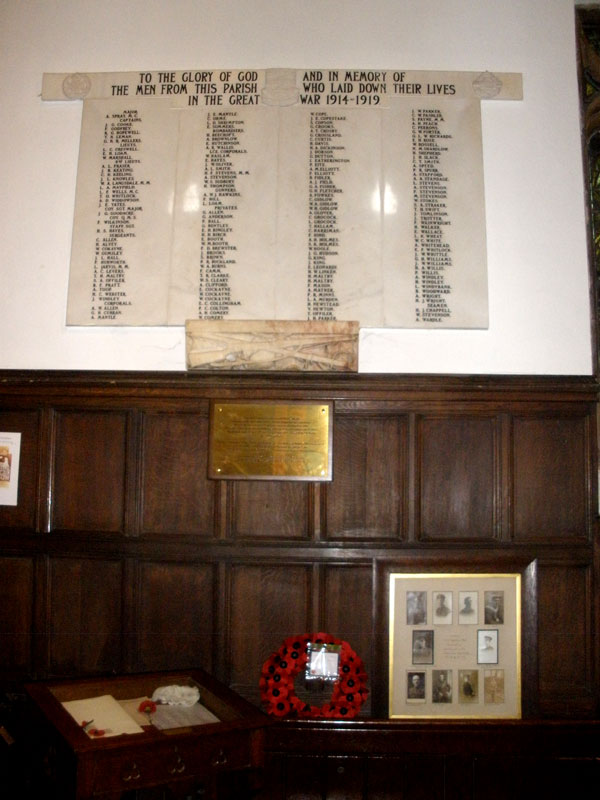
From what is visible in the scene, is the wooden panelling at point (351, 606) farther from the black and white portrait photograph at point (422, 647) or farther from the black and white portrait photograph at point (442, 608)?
the black and white portrait photograph at point (442, 608)

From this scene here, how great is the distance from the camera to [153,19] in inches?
148

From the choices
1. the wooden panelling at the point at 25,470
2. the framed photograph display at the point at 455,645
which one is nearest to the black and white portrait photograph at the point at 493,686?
the framed photograph display at the point at 455,645

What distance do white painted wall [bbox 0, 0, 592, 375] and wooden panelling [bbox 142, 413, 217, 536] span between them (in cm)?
35

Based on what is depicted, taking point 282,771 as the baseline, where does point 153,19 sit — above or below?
above

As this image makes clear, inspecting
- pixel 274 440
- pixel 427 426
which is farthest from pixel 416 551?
pixel 274 440

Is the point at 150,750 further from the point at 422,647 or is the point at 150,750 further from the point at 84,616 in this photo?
the point at 422,647

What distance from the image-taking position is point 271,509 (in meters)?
3.39

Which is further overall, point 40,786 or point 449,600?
point 449,600

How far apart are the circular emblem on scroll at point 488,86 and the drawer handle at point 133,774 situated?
12.2 ft

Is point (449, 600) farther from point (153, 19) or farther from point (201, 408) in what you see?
point (153, 19)

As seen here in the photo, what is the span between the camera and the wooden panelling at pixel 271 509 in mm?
3379

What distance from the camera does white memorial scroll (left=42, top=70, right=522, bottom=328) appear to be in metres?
3.51

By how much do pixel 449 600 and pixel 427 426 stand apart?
932mm

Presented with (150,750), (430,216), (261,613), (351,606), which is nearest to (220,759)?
(150,750)
